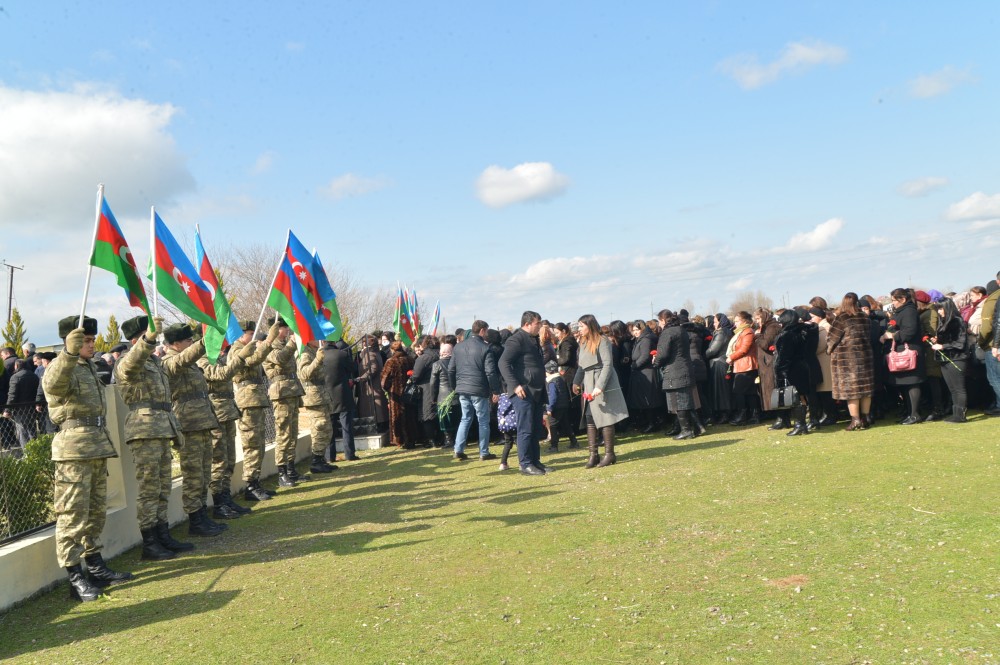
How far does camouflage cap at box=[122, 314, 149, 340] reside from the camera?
7465 mm

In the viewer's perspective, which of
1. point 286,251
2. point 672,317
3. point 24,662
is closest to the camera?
point 24,662

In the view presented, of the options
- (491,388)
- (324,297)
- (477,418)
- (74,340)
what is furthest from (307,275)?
(74,340)

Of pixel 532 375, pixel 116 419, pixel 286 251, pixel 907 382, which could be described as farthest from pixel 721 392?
pixel 116 419

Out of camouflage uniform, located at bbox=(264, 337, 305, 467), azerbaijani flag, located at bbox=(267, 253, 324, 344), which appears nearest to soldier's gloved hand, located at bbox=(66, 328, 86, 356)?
azerbaijani flag, located at bbox=(267, 253, 324, 344)

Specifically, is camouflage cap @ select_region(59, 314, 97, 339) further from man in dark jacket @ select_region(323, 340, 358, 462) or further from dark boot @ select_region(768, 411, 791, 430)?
dark boot @ select_region(768, 411, 791, 430)

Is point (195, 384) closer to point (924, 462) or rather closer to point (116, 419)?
point (116, 419)

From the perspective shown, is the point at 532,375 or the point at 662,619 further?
the point at 532,375

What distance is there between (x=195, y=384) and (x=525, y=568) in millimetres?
4409

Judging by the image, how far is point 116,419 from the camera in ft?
25.1

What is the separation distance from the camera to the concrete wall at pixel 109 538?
19.9 feet

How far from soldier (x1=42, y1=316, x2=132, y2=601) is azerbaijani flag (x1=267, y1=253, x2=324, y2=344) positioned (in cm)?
305

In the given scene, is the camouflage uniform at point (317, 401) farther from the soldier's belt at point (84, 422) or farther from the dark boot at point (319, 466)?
the soldier's belt at point (84, 422)

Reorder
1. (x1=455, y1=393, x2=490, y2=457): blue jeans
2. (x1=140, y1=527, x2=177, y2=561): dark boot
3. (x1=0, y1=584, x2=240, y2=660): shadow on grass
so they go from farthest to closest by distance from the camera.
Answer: (x1=455, y1=393, x2=490, y2=457): blue jeans, (x1=140, y1=527, x2=177, y2=561): dark boot, (x1=0, y1=584, x2=240, y2=660): shadow on grass

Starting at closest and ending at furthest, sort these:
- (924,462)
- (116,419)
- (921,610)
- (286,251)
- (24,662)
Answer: (921,610)
(24,662)
(116,419)
(924,462)
(286,251)
